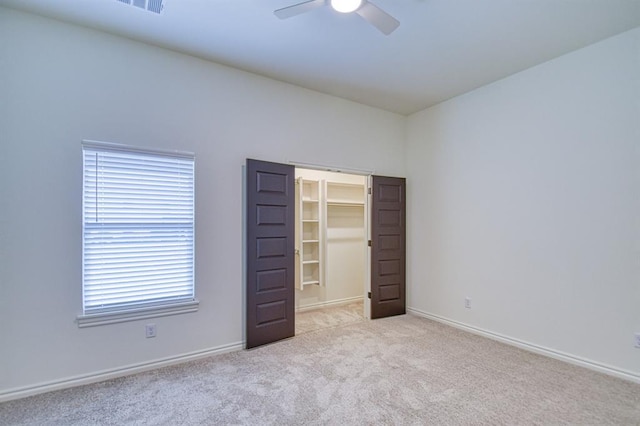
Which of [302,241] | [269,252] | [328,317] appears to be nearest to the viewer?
[269,252]

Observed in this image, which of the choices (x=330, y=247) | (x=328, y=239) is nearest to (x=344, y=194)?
(x=328, y=239)

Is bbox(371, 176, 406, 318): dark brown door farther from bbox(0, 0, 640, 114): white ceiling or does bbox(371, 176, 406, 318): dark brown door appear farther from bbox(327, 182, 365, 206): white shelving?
bbox(0, 0, 640, 114): white ceiling

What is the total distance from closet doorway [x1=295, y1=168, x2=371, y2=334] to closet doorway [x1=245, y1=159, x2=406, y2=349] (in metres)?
0.02

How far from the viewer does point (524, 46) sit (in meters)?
2.95

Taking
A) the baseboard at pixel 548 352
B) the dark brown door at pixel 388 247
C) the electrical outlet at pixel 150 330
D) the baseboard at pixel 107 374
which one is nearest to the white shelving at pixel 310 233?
the dark brown door at pixel 388 247

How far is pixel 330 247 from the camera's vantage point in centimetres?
517

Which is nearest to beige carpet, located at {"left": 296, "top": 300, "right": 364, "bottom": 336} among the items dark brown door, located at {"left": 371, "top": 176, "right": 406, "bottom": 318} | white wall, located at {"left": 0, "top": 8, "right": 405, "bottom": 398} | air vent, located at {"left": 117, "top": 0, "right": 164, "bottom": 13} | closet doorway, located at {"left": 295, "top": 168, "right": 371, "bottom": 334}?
closet doorway, located at {"left": 295, "top": 168, "right": 371, "bottom": 334}

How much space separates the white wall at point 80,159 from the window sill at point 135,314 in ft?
0.20

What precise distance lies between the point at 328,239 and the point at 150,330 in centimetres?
290

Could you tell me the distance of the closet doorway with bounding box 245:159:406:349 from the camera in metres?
3.40

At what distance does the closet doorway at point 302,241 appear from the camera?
11.2 ft

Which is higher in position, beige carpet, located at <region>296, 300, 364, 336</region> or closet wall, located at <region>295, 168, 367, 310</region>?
closet wall, located at <region>295, 168, 367, 310</region>

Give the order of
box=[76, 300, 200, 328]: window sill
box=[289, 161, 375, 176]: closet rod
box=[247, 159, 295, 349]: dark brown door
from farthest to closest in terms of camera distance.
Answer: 1. box=[289, 161, 375, 176]: closet rod
2. box=[247, 159, 295, 349]: dark brown door
3. box=[76, 300, 200, 328]: window sill

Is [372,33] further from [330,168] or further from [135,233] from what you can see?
[135,233]
